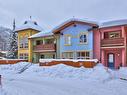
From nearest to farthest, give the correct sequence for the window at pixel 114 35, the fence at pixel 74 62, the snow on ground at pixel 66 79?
the snow on ground at pixel 66 79, the fence at pixel 74 62, the window at pixel 114 35

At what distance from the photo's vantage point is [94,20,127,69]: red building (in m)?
24.9

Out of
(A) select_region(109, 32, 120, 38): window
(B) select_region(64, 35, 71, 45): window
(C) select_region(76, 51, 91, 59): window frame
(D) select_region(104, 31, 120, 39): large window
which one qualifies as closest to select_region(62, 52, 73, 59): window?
(C) select_region(76, 51, 91, 59): window frame

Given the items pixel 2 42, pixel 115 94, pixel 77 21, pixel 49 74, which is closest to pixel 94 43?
pixel 77 21

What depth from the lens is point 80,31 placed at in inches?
1159

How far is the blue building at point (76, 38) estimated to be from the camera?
28413 mm

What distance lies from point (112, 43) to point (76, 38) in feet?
20.0

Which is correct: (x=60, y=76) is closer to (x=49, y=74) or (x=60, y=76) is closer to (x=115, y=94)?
(x=49, y=74)

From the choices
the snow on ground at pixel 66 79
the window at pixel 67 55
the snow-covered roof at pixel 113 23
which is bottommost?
→ the snow on ground at pixel 66 79

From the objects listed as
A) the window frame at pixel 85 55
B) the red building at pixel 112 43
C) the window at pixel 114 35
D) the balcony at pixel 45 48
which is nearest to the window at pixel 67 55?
the window frame at pixel 85 55

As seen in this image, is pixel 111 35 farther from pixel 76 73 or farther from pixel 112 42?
pixel 76 73

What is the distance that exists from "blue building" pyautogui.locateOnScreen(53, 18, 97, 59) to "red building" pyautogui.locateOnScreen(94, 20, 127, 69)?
1106 mm

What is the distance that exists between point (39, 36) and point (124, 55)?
16076mm

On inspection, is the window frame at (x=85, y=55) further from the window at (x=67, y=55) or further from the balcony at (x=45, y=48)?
the balcony at (x=45, y=48)

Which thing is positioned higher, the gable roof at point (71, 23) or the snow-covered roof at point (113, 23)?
the gable roof at point (71, 23)
